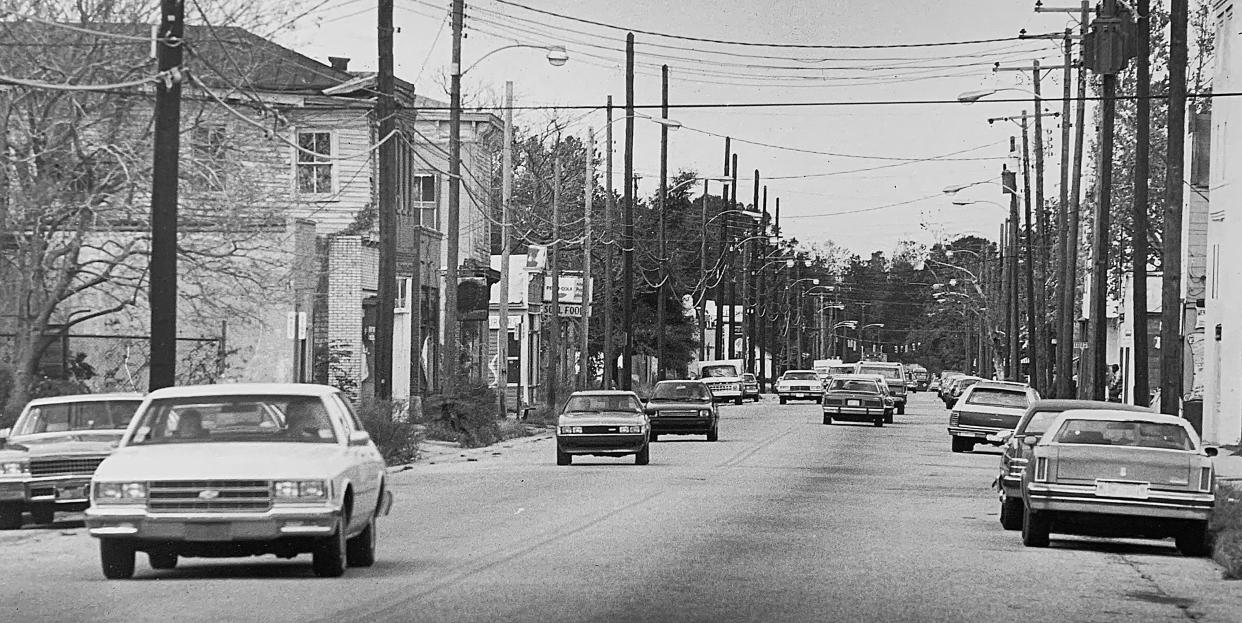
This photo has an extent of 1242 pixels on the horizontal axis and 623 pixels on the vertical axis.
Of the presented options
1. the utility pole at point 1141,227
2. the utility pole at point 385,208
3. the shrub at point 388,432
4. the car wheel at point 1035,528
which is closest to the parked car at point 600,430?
the shrub at point 388,432

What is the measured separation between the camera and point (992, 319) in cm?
11938

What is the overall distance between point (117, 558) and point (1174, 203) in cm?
2380

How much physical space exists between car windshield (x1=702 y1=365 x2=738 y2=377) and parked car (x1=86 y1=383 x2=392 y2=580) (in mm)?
70272

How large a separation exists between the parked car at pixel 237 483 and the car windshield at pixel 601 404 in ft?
58.9

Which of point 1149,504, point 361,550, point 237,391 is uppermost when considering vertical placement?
point 237,391

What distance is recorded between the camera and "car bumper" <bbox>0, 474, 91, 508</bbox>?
2006cm

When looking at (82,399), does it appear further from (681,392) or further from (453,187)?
(681,392)

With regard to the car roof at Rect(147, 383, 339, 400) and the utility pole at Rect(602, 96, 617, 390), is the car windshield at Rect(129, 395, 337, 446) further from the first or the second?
the utility pole at Rect(602, 96, 617, 390)

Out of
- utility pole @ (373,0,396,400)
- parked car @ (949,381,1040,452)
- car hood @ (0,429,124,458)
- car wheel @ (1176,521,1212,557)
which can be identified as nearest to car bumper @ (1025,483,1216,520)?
car wheel @ (1176,521,1212,557)

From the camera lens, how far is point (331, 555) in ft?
48.0

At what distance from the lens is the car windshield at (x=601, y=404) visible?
34.0m

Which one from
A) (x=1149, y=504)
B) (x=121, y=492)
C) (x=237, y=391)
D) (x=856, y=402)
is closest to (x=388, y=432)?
(x=1149, y=504)

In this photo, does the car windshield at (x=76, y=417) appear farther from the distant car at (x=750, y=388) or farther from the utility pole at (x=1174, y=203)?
the distant car at (x=750, y=388)

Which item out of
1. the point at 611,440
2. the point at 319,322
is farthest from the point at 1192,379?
the point at 611,440
